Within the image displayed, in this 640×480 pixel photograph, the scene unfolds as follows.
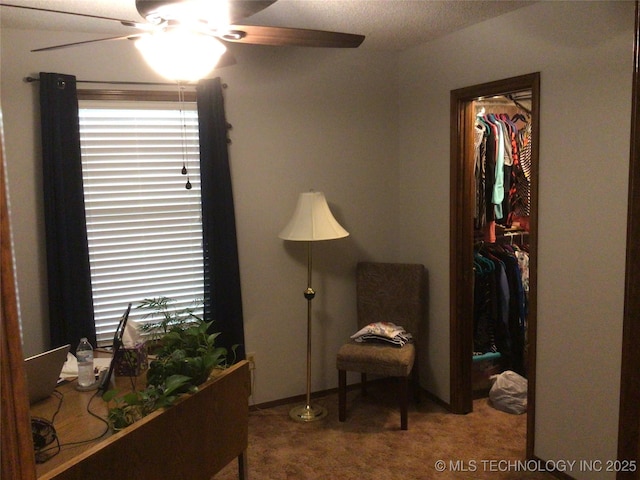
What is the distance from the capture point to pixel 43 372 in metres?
2.08

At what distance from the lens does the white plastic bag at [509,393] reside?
3555 mm

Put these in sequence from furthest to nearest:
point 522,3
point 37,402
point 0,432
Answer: point 522,3
point 37,402
point 0,432

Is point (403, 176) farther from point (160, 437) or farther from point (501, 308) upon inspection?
point (160, 437)

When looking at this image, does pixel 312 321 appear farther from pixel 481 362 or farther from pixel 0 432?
pixel 0 432

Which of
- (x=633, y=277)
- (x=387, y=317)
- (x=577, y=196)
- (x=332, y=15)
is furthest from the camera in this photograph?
(x=387, y=317)

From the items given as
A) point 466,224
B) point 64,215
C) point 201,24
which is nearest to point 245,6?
point 201,24

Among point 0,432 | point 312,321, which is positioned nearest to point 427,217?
point 312,321

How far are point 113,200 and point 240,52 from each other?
1.25 meters

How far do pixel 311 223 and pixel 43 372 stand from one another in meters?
1.76

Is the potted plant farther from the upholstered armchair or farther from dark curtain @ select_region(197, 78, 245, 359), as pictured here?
the upholstered armchair

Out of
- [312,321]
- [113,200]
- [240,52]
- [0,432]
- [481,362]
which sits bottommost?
[481,362]

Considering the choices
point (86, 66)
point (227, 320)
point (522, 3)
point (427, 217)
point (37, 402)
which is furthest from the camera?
point (427, 217)

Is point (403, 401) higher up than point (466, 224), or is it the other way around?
point (466, 224)

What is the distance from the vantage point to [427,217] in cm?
372
